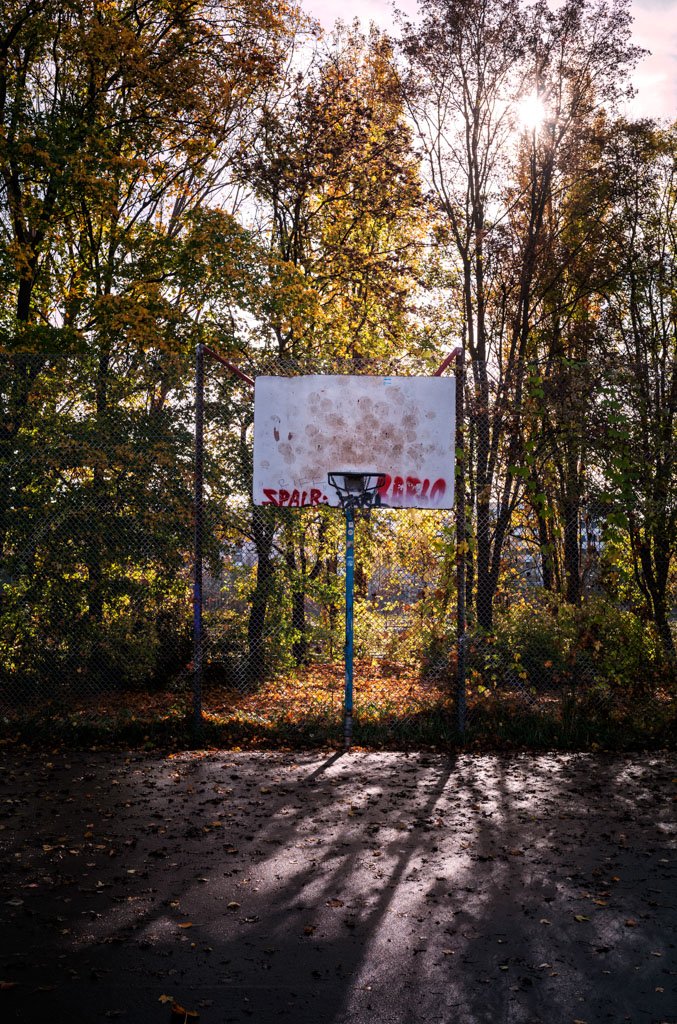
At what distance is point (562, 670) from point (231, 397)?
4.19 metres

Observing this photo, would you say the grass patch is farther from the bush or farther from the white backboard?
the white backboard

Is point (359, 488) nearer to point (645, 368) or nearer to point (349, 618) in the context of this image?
point (349, 618)

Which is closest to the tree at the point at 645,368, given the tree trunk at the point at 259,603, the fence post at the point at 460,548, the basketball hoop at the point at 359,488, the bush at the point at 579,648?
the bush at the point at 579,648

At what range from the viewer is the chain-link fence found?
27.0 feet

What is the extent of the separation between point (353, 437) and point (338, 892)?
4442mm

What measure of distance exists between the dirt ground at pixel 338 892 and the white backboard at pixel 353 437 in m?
2.45

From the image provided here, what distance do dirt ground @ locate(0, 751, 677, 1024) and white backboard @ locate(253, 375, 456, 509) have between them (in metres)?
2.45

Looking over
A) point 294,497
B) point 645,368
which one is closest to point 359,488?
point 294,497

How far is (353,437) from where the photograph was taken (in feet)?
26.7

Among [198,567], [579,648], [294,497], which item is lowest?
[579,648]

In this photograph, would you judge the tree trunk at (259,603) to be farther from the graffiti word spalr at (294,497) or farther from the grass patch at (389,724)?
the graffiti word spalr at (294,497)

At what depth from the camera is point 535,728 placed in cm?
808

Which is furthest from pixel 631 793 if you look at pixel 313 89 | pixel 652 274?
pixel 313 89

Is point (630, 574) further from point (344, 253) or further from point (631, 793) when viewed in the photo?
point (344, 253)
